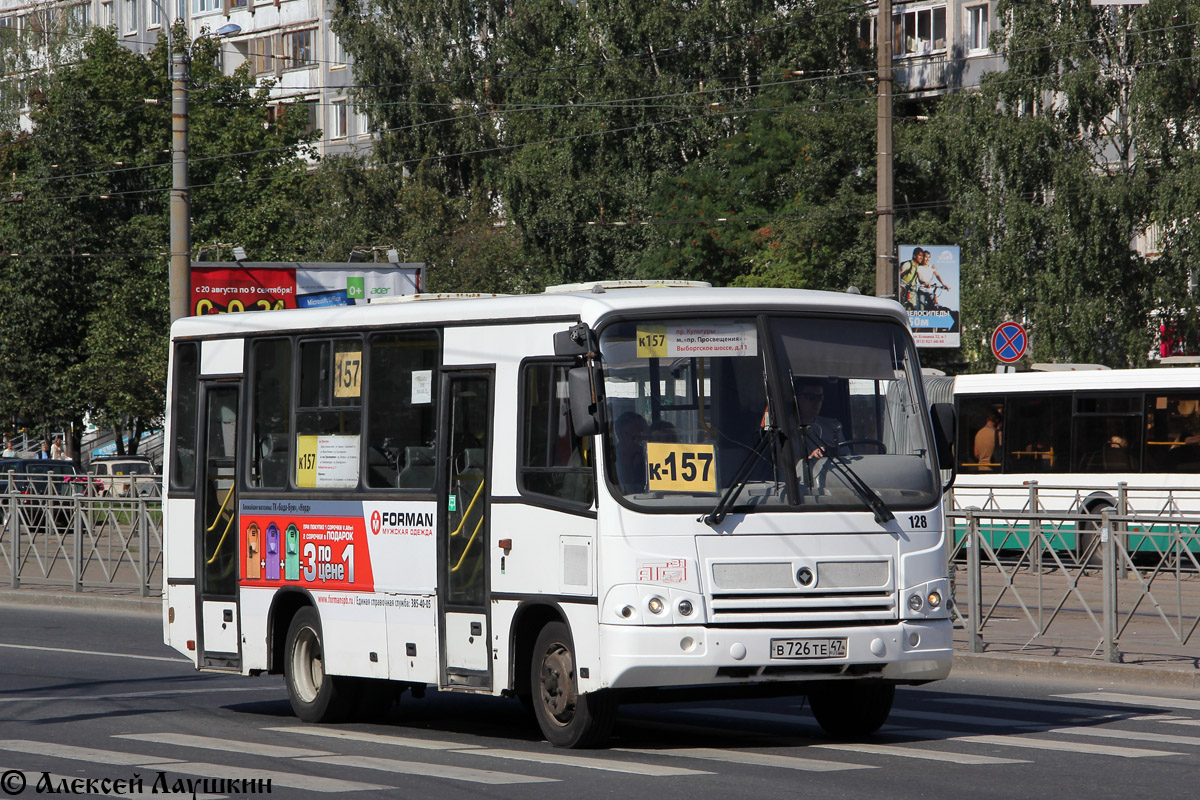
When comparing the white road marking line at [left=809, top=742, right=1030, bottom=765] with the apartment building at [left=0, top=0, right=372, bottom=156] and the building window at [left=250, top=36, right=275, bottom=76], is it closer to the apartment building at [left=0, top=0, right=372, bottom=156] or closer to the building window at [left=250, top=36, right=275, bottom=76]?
the apartment building at [left=0, top=0, right=372, bottom=156]

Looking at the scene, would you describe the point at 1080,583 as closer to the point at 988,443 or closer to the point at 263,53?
the point at 988,443

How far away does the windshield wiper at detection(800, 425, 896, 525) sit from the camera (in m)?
10.4

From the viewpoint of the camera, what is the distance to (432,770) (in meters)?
9.72

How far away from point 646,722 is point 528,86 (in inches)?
1808

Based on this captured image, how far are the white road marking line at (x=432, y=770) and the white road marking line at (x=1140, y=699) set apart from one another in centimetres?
546

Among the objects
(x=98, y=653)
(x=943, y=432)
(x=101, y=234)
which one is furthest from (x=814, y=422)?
(x=101, y=234)

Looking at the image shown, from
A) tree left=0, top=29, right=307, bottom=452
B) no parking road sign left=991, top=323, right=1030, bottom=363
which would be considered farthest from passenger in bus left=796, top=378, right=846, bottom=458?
tree left=0, top=29, right=307, bottom=452

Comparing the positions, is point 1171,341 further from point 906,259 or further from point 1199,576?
point 1199,576

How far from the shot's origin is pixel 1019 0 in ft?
146

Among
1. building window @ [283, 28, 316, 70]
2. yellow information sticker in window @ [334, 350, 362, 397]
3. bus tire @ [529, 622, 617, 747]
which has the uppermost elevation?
building window @ [283, 28, 316, 70]

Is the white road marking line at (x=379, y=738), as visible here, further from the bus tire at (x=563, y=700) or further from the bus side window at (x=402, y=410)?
the bus side window at (x=402, y=410)

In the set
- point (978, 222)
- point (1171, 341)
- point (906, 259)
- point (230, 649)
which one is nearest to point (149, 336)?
point (978, 222)

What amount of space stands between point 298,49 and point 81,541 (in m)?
50.5

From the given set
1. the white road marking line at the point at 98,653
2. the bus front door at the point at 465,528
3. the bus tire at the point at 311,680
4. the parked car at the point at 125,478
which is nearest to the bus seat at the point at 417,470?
the bus front door at the point at 465,528
